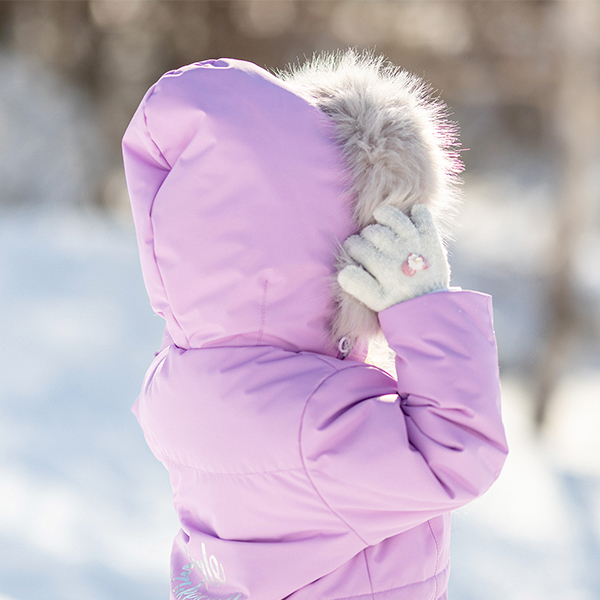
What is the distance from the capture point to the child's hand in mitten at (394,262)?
38.3 inches

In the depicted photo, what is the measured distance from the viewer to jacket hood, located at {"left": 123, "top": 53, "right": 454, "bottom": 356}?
3.19 ft

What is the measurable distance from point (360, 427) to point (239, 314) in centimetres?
26

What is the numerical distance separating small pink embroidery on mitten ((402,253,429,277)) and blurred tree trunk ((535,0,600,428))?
4219 millimetres

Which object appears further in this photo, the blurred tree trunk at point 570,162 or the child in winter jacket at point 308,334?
the blurred tree trunk at point 570,162

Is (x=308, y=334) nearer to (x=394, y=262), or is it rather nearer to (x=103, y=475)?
(x=394, y=262)

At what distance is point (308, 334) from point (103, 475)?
1897mm

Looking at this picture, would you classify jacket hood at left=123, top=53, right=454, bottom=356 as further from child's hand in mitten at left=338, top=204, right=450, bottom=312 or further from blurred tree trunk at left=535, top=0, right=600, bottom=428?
blurred tree trunk at left=535, top=0, right=600, bottom=428

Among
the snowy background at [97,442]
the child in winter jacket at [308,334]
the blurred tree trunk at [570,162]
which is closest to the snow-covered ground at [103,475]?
the snowy background at [97,442]

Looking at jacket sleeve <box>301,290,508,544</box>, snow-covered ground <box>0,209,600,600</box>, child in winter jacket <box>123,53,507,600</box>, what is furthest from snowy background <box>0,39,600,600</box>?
jacket sleeve <box>301,290,508,544</box>

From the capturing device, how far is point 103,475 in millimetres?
2594

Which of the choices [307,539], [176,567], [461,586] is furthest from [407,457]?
[461,586]

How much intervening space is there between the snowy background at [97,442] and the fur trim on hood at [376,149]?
4.63ft

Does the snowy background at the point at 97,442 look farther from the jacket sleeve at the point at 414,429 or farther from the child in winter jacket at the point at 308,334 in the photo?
the jacket sleeve at the point at 414,429

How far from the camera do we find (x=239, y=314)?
3.23ft
